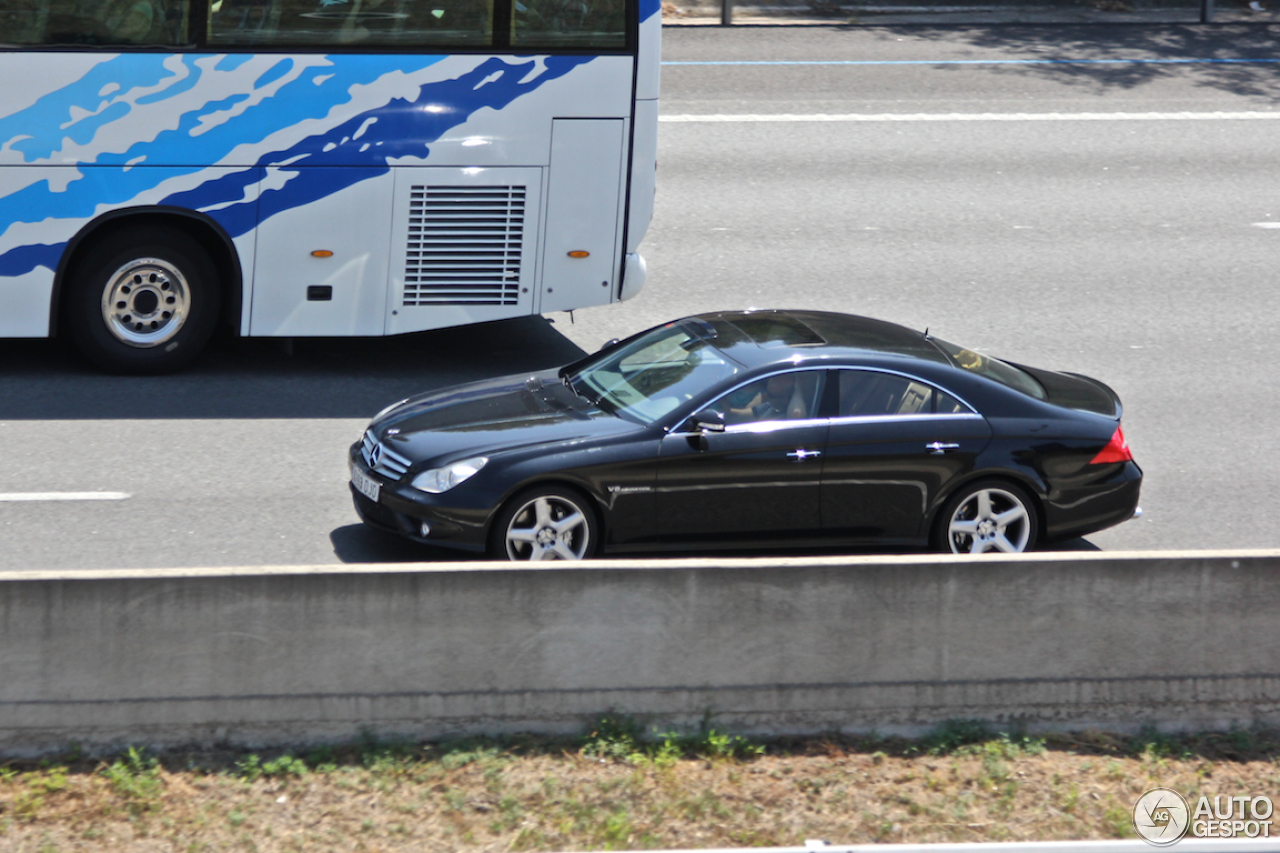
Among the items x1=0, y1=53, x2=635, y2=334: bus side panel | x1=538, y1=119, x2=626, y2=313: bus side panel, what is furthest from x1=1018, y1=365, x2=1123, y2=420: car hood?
x1=0, y1=53, x2=635, y2=334: bus side panel

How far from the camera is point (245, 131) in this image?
10.8 metres

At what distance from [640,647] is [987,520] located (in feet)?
8.83

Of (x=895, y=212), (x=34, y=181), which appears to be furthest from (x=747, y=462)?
(x=895, y=212)

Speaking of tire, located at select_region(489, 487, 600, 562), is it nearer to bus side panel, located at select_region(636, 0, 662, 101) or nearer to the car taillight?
the car taillight

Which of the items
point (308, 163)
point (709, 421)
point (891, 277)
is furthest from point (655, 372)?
point (891, 277)

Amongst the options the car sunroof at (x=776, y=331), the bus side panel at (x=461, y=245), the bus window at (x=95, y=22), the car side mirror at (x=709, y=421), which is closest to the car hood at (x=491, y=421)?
the car side mirror at (x=709, y=421)

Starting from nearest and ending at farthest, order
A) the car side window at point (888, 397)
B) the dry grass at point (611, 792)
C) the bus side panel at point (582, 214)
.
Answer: the dry grass at point (611, 792), the car side window at point (888, 397), the bus side panel at point (582, 214)

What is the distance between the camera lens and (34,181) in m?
10.6

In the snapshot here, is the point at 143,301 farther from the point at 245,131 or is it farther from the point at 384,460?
the point at 384,460

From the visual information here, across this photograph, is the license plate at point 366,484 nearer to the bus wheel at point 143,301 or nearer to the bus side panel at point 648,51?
the bus wheel at point 143,301

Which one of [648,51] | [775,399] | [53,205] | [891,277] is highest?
[648,51]

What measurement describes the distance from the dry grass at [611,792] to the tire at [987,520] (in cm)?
169

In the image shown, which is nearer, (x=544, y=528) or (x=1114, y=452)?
(x=544, y=528)

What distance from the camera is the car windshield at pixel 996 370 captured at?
8.52m
